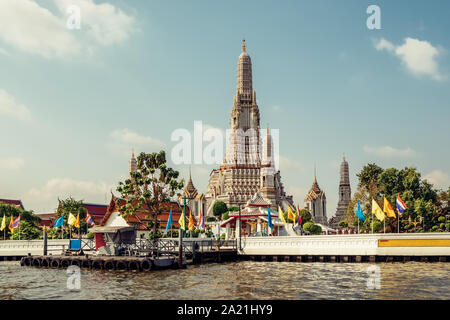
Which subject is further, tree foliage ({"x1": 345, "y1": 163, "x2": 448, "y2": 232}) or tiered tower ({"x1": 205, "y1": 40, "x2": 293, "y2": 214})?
tiered tower ({"x1": 205, "y1": 40, "x2": 293, "y2": 214})

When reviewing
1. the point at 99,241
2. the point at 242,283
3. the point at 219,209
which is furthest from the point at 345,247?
the point at 219,209

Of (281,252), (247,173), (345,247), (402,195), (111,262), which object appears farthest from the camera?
(247,173)

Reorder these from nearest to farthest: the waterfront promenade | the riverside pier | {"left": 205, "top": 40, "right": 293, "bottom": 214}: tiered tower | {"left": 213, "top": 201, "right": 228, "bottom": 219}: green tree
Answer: the riverside pier < the waterfront promenade < {"left": 213, "top": 201, "right": 228, "bottom": 219}: green tree < {"left": 205, "top": 40, "right": 293, "bottom": 214}: tiered tower

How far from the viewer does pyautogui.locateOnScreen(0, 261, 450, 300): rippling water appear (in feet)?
91.8

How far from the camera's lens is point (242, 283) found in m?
33.0

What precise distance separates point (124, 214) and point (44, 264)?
1276 centimetres

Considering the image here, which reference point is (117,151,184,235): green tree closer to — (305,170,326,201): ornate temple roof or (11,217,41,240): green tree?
(11,217,41,240): green tree

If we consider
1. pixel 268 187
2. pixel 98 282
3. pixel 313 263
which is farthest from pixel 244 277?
pixel 268 187

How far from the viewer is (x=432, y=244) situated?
45.7 meters

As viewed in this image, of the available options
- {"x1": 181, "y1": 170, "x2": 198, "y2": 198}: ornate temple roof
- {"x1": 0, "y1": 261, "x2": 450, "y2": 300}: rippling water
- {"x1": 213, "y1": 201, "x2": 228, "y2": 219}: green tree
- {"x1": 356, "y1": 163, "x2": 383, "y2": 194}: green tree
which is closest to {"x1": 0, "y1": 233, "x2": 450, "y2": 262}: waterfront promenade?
{"x1": 0, "y1": 261, "x2": 450, "y2": 300}: rippling water

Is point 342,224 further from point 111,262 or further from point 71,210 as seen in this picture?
point 111,262

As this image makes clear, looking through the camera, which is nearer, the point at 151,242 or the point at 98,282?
the point at 98,282

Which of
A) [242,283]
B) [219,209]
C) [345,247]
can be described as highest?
[219,209]
